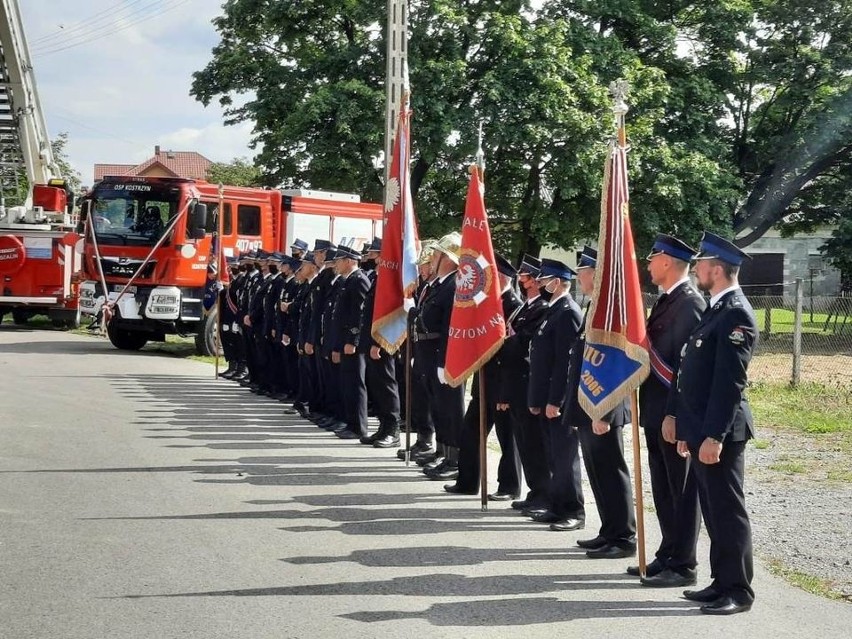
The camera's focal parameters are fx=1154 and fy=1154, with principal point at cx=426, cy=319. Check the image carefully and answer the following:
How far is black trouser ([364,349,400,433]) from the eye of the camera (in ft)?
39.2

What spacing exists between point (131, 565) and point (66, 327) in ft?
77.4

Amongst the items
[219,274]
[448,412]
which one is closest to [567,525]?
[448,412]

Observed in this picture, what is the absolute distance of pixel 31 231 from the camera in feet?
88.0

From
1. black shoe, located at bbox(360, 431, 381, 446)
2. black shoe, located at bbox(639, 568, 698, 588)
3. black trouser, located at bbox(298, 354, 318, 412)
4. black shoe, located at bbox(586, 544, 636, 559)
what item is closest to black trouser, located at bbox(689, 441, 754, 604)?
black shoe, located at bbox(639, 568, 698, 588)

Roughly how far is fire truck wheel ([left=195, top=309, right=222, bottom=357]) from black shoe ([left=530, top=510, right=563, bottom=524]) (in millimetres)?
13686

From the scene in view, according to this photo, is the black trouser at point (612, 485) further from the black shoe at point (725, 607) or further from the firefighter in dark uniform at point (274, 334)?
the firefighter in dark uniform at point (274, 334)

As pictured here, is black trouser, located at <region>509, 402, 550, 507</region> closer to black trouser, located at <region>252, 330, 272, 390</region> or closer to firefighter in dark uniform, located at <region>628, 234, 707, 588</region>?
firefighter in dark uniform, located at <region>628, 234, 707, 588</region>

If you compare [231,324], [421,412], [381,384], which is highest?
[231,324]

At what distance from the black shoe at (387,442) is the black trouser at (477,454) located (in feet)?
8.25

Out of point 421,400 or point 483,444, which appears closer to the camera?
point 483,444

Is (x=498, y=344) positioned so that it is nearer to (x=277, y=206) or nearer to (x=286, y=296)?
(x=286, y=296)

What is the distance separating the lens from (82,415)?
12992 millimetres

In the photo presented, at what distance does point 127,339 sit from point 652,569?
17.7 m

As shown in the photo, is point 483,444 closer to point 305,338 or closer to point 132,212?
point 305,338
